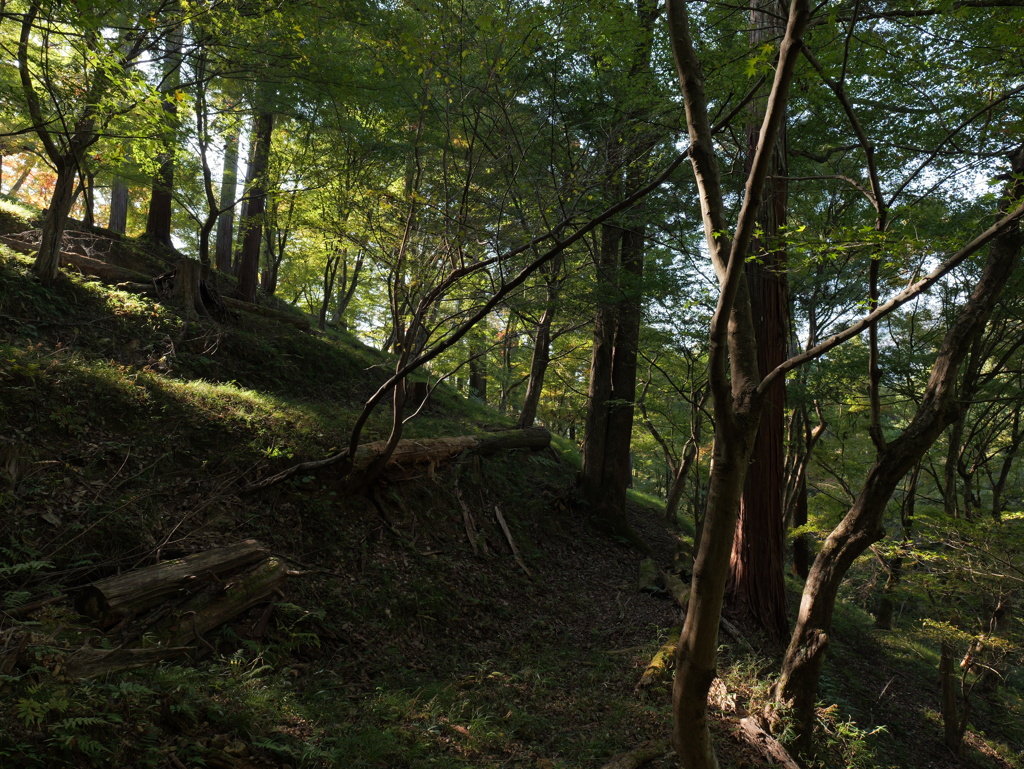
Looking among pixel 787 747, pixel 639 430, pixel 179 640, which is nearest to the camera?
pixel 179 640

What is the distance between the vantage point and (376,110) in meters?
8.39

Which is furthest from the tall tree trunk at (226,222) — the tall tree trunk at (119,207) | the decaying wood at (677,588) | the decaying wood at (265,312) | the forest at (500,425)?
the decaying wood at (677,588)

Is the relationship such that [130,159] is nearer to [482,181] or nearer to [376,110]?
[376,110]

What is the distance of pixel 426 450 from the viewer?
8023 millimetres

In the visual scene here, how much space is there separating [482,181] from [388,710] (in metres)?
6.80

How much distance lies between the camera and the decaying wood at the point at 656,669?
520cm

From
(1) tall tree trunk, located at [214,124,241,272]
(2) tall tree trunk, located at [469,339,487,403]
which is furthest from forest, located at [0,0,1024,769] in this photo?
(2) tall tree trunk, located at [469,339,487,403]

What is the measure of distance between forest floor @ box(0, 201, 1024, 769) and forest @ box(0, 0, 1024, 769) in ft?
0.12

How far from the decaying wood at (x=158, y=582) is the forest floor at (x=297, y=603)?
0.63 ft

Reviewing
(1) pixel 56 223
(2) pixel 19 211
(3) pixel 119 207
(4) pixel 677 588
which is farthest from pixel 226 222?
(4) pixel 677 588

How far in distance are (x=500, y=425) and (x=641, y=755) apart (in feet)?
27.9

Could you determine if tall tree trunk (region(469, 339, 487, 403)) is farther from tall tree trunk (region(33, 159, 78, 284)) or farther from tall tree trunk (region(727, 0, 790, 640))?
tall tree trunk (region(33, 159, 78, 284))

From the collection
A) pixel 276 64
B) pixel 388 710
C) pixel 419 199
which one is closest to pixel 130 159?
pixel 276 64

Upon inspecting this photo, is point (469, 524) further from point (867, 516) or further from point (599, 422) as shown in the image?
point (867, 516)
